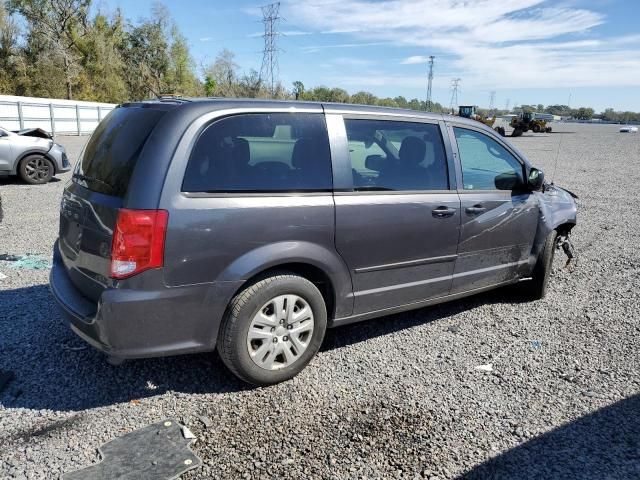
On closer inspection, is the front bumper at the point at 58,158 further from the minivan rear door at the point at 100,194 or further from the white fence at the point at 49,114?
the white fence at the point at 49,114

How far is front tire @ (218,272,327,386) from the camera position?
3.12 meters

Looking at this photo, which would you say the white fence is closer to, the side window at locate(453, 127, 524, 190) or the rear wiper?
the rear wiper

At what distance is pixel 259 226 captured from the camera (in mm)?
3062

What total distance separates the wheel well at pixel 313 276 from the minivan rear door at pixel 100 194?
0.88 m

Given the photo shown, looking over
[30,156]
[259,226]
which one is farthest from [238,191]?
[30,156]

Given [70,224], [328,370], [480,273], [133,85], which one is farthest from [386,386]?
[133,85]

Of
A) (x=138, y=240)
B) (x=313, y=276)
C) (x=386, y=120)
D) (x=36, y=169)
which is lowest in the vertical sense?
(x=36, y=169)

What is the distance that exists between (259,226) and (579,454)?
2278 mm

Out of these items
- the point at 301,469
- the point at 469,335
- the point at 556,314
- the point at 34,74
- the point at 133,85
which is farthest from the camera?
the point at 133,85

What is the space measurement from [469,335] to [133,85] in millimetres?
58235

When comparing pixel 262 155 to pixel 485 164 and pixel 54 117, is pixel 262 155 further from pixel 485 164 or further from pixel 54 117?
pixel 54 117

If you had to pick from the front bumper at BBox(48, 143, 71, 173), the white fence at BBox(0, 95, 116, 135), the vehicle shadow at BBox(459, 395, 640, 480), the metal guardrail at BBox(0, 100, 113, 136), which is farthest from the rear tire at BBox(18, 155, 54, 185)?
the vehicle shadow at BBox(459, 395, 640, 480)

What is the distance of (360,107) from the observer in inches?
150

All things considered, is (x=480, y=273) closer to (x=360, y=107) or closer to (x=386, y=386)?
(x=386, y=386)
